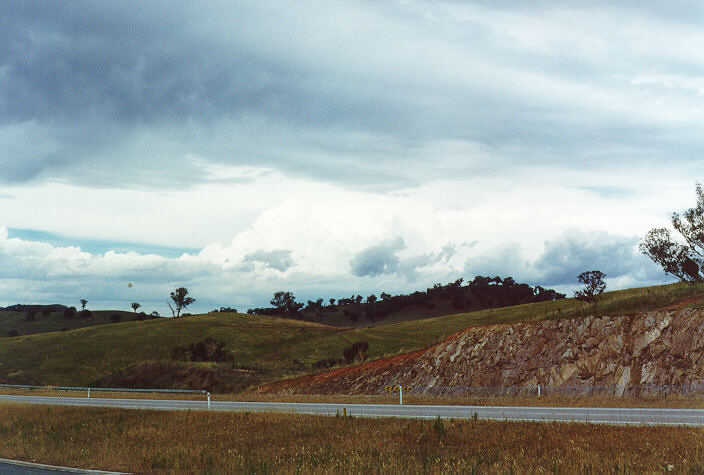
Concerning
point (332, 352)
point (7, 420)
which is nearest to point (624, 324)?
point (7, 420)

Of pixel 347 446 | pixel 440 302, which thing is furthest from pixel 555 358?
pixel 440 302

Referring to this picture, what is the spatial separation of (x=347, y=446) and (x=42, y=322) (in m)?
156

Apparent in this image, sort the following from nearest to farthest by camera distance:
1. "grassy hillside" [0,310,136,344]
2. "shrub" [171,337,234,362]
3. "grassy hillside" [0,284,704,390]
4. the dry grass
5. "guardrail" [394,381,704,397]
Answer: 1. the dry grass
2. "guardrail" [394,381,704,397]
3. "grassy hillside" [0,284,704,390]
4. "shrub" [171,337,234,362]
5. "grassy hillside" [0,310,136,344]

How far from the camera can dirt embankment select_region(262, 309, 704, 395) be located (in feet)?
116

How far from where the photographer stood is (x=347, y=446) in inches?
714

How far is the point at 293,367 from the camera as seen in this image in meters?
75.6

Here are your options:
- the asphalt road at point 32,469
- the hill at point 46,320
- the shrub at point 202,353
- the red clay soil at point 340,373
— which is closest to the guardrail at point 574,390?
the red clay soil at point 340,373

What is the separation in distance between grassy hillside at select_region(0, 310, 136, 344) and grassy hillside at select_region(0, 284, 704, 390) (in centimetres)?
4036

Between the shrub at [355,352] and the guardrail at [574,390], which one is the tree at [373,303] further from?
the guardrail at [574,390]

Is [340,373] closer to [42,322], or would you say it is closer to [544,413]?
[544,413]

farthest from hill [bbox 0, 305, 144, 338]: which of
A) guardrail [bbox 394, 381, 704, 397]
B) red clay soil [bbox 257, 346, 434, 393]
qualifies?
guardrail [bbox 394, 381, 704, 397]

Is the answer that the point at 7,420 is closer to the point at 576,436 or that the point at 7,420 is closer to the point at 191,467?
the point at 191,467

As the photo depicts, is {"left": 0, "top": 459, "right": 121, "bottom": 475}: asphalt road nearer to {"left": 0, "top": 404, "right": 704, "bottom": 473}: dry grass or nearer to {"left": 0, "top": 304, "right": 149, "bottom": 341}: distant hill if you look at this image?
{"left": 0, "top": 404, "right": 704, "bottom": 473}: dry grass

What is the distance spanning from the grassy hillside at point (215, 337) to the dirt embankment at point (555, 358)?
7621 mm
